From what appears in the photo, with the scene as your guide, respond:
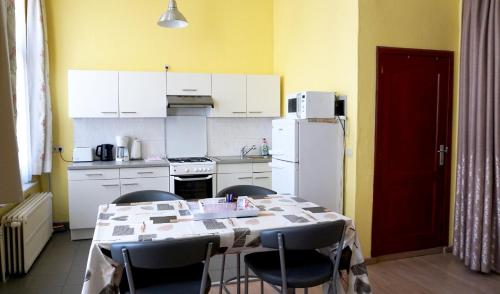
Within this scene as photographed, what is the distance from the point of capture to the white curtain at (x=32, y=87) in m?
4.05

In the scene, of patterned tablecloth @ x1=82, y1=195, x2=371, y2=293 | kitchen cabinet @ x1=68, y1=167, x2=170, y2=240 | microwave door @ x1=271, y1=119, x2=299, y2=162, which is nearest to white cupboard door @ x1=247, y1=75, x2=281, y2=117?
microwave door @ x1=271, y1=119, x2=299, y2=162

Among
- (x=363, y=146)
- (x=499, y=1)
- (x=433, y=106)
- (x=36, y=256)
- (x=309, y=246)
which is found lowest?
(x=36, y=256)

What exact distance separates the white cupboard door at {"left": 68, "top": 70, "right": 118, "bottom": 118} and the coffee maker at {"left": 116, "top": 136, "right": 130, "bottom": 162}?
346mm

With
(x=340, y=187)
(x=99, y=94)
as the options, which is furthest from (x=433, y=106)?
(x=99, y=94)

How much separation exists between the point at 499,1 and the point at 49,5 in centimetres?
463

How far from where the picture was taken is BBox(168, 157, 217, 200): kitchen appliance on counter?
14.9 ft

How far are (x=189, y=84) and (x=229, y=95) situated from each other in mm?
523

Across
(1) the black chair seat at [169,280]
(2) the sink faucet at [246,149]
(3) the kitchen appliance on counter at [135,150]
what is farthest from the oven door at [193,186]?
(1) the black chair seat at [169,280]

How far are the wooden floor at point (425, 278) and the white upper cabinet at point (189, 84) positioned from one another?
2524 mm

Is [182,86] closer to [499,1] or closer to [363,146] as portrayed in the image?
[363,146]

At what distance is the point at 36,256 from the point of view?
369 centimetres

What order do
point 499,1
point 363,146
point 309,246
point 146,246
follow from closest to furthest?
point 146,246 → point 309,246 → point 499,1 → point 363,146

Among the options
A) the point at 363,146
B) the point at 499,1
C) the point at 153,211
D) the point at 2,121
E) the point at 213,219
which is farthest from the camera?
the point at 363,146

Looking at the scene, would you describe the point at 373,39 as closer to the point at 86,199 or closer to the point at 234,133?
the point at 234,133
